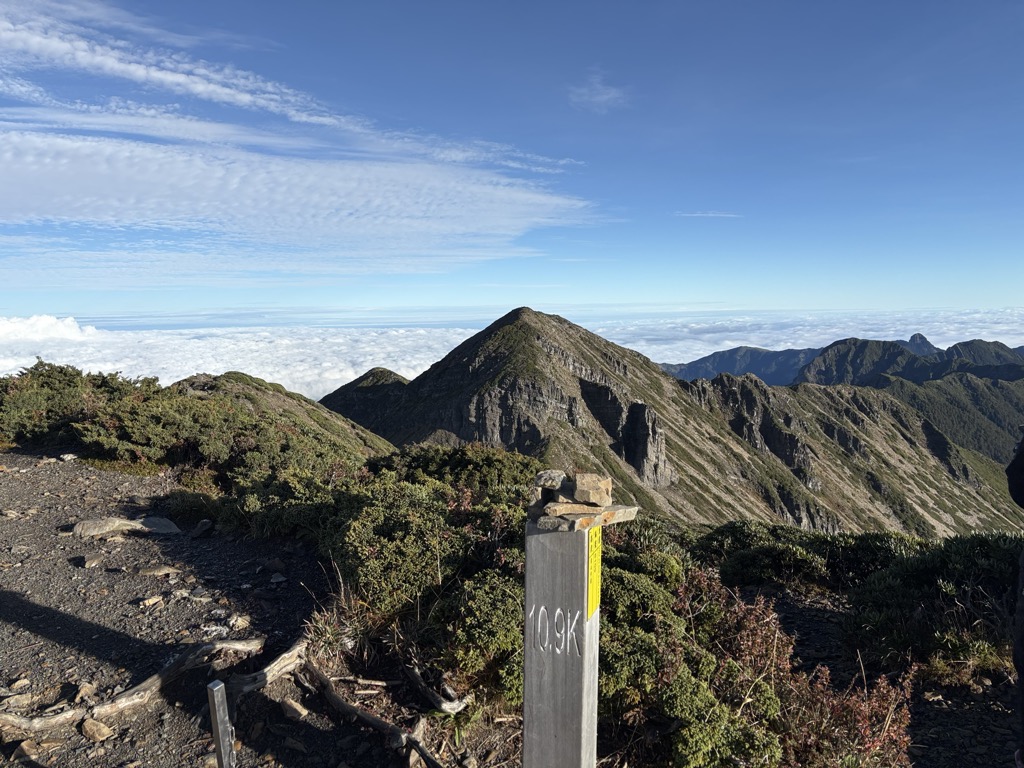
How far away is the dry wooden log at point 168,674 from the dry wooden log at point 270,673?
1.48 feet

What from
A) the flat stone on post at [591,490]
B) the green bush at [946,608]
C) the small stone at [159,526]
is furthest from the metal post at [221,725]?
the green bush at [946,608]

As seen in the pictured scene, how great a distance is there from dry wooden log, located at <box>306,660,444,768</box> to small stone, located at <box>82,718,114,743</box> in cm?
160

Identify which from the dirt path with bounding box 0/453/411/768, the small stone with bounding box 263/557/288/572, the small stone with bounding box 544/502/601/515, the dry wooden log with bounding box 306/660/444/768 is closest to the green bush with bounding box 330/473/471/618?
the dirt path with bounding box 0/453/411/768

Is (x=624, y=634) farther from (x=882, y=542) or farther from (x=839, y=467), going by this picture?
(x=839, y=467)

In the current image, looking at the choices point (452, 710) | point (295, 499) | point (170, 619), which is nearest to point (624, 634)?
point (452, 710)

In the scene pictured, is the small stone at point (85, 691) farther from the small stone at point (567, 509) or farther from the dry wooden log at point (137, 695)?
the small stone at point (567, 509)

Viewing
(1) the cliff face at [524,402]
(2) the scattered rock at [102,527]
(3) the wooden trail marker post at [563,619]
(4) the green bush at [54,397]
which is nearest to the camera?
(3) the wooden trail marker post at [563,619]

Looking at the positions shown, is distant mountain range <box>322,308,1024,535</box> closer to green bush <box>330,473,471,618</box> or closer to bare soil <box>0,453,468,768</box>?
bare soil <box>0,453,468,768</box>

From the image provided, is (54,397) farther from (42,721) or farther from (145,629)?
(42,721)

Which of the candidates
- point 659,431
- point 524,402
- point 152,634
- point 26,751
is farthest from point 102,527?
point 659,431

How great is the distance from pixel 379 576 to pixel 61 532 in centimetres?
655

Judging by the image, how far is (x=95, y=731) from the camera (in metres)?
4.95

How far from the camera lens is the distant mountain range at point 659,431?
373ft

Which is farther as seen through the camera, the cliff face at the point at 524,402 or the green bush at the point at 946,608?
the cliff face at the point at 524,402
